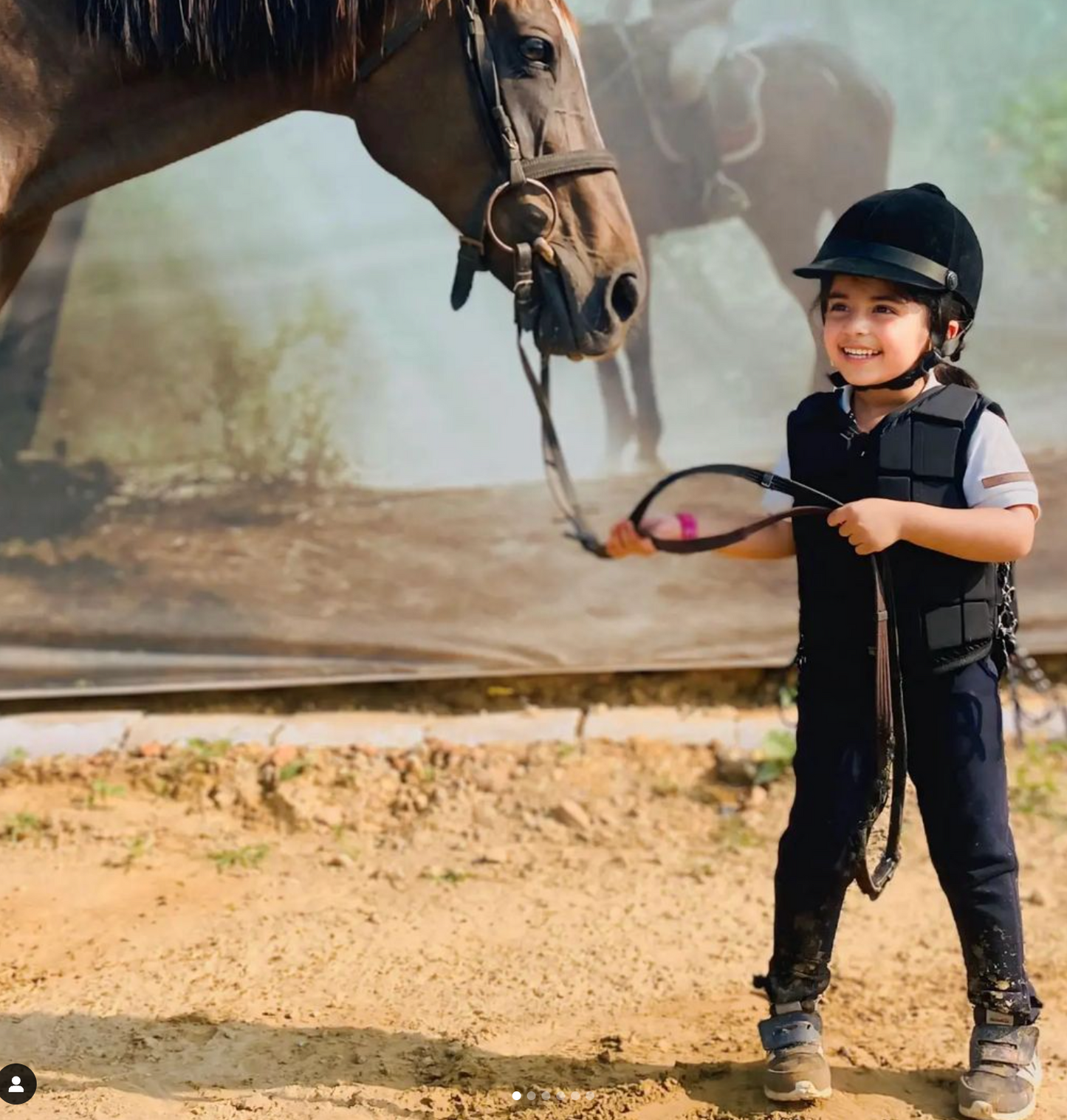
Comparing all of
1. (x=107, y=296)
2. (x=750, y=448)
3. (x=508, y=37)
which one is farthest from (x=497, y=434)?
(x=508, y=37)

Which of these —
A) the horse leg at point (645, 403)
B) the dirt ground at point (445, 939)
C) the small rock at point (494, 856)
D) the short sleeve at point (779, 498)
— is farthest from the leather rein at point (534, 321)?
the horse leg at point (645, 403)

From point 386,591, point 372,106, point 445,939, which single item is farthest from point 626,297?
point 386,591

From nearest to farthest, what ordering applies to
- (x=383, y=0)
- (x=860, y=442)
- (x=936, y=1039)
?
(x=860, y=442) < (x=383, y=0) < (x=936, y=1039)

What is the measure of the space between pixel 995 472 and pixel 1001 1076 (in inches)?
37.3

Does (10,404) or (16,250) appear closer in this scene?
(16,250)

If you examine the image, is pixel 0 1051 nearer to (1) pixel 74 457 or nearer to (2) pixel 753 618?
(1) pixel 74 457

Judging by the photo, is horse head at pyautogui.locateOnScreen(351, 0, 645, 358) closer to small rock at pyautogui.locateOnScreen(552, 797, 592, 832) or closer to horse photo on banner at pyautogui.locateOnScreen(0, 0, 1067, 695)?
horse photo on banner at pyautogui.locateOnScreen(0, 0, 1067, 695)

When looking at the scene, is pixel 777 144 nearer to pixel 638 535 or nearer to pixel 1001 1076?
pixel 638 535

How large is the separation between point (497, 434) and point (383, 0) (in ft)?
6.10

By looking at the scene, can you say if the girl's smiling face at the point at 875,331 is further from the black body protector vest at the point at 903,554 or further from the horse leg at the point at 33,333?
the horse leg at the point at 33,333

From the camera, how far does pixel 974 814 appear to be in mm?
1933

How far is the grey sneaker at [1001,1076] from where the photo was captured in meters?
1.98

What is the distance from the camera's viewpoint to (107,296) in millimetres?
3854

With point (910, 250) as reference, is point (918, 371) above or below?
below
